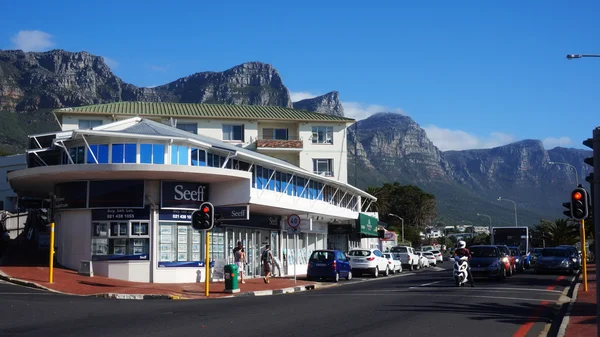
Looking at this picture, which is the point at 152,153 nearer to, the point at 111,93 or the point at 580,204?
the point at 580,204

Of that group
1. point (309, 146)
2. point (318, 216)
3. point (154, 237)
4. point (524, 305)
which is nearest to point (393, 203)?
point (309, 146)

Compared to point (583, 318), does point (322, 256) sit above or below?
above

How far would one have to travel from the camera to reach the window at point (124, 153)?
93.6 ft

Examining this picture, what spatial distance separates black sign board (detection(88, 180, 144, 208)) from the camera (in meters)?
28.6

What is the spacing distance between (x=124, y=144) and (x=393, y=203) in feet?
276

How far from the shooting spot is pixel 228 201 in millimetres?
30922

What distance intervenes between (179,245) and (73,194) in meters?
5.21

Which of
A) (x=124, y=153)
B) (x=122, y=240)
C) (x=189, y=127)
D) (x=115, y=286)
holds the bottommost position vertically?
(x=115, y=286)

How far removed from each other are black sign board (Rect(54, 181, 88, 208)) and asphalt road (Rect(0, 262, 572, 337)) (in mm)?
7956

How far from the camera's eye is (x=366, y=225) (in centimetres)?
5316

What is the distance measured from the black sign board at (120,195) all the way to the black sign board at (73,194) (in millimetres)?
612

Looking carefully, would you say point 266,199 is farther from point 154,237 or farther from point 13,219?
point 13,219

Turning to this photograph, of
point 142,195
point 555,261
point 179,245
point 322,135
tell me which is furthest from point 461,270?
point 322,135

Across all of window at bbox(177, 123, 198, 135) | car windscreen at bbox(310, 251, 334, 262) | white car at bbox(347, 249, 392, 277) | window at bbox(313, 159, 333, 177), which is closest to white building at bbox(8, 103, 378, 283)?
car windscreen at bbox(310, 251, 334, 262)
